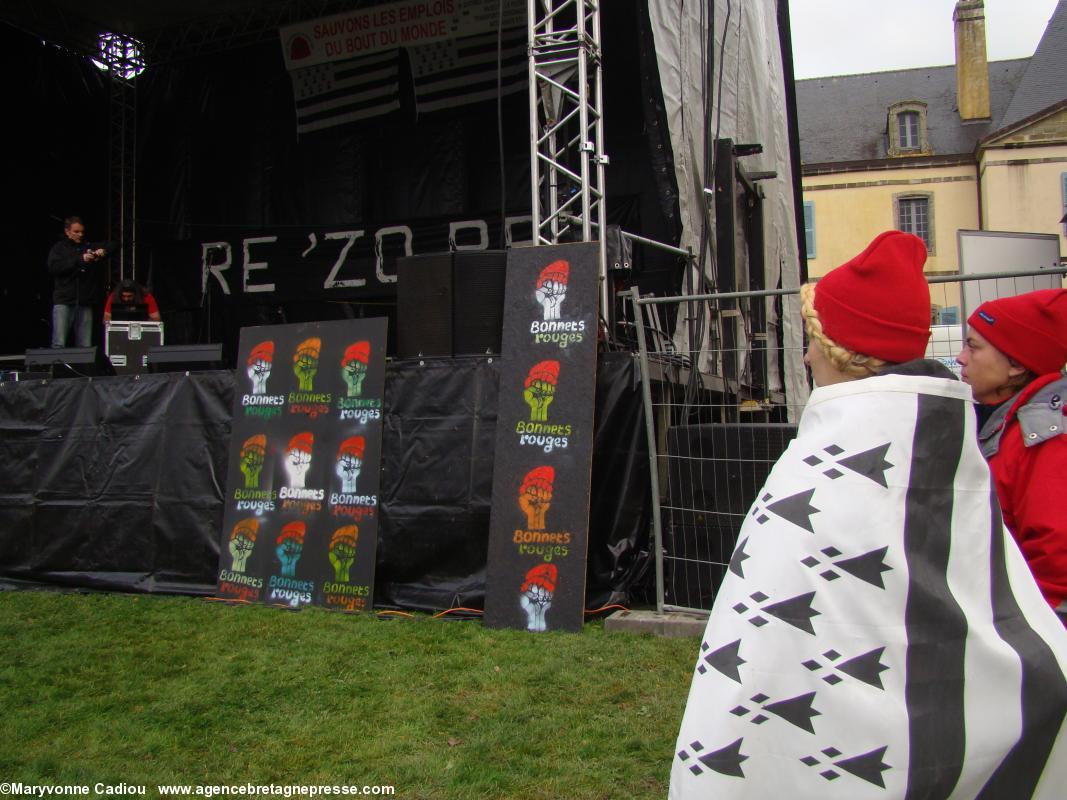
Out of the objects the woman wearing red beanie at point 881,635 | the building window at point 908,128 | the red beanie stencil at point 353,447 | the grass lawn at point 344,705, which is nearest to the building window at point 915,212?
the building window at point 908,128

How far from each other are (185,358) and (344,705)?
4.02 metres

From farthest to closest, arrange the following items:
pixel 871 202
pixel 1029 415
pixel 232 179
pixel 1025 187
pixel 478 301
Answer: pixel 871 202
pixel 1025 187
pixel 232 179
pixel 478 301
pixel 1029 415

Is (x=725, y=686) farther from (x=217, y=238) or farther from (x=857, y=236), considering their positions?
(x=857, y=236)

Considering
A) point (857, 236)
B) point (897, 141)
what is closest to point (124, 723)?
point (857, 236)

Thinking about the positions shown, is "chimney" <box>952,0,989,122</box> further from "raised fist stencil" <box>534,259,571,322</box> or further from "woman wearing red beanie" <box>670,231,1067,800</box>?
"woman wearing red beanie" <box>670,231,1067,800</box>

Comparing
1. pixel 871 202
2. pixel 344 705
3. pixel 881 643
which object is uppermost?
pixel 871 202

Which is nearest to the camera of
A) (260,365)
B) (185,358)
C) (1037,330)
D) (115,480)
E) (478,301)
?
(1037,330)

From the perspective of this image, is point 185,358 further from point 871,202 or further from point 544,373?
point 871,202

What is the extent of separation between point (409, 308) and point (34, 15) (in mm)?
8555

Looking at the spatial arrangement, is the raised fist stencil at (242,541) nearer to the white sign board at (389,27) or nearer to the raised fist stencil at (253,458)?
the raised fist stencil at (253,458)

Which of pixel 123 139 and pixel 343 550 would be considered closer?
pixel 343 550

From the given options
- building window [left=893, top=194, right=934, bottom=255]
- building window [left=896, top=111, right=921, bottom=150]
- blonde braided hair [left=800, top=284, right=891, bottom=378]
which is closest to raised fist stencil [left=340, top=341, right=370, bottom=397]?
blonde braided hair [left=800, top=284, right=891, bottom=378]

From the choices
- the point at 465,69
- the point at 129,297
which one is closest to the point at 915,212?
the point at 465,69

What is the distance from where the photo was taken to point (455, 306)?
6.02 meters
